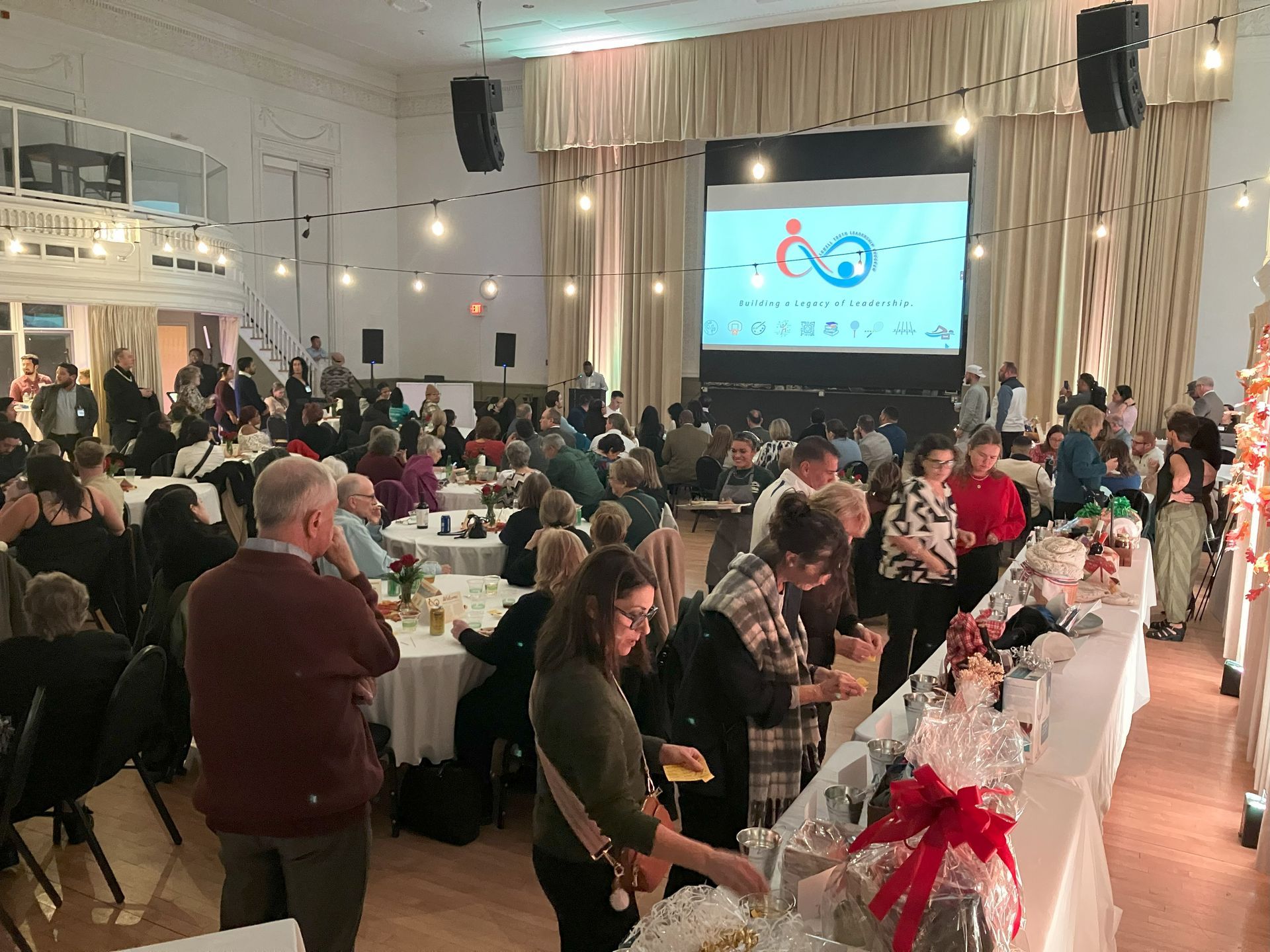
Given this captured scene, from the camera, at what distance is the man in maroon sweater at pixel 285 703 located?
2.09 m

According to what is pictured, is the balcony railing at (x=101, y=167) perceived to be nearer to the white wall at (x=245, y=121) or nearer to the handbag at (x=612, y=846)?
the white wall at (x=245, y=121)

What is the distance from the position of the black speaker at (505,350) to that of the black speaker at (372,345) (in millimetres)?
2155

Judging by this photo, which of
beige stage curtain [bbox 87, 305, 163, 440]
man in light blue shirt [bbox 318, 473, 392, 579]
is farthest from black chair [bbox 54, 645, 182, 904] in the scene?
beige stage curtain [bbox 87, 305, 163, 440]

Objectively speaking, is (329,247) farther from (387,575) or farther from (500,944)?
(500,944)

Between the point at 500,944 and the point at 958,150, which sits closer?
the point at 500,944

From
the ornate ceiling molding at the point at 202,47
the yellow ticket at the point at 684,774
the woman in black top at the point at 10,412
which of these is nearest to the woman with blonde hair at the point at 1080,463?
the yellow ticket at the point at 684,774

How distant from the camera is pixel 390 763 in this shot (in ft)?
13.2

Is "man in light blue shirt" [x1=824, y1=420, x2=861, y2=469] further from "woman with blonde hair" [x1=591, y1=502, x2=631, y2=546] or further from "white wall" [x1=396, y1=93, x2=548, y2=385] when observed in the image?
"white wall" [x1=396, y1=93, x2=548, y2=385]

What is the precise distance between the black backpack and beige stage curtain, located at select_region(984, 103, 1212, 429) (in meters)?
11.6

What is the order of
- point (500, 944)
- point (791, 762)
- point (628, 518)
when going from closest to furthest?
1. point (791, 762)
2. point (500, 944)
3. point (628, 518)

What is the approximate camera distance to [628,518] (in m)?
4.24

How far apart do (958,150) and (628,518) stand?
455 inches

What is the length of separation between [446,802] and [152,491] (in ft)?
14.5

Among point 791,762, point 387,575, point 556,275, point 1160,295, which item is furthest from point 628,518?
point 556,275
